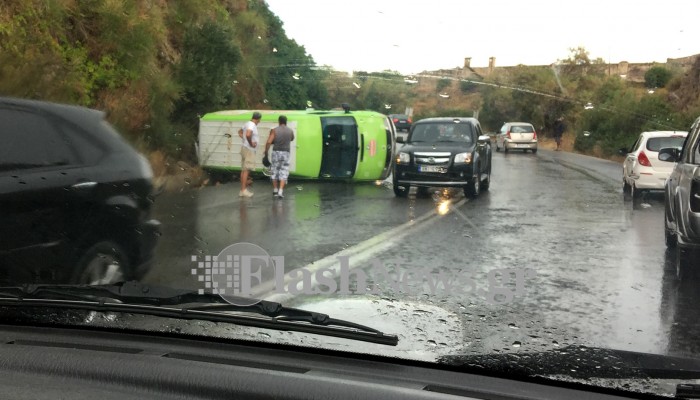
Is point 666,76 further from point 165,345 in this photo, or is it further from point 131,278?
point 131,278

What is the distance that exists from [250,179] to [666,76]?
2474 millimetres

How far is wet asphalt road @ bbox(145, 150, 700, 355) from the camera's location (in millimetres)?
3621

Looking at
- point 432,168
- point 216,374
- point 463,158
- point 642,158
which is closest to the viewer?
point 216,374

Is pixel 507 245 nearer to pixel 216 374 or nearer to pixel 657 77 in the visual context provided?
pixel 657 77

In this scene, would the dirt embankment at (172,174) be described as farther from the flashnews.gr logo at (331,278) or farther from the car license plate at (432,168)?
the car license plate at (432,168)

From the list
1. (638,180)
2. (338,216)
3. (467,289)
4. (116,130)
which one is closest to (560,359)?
(467,289)

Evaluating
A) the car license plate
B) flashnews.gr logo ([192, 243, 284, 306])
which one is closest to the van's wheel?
flashnews.gr logo ([192, 243, 284, 306])

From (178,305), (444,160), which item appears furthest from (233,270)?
(444,160)

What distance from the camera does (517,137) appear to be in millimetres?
4531

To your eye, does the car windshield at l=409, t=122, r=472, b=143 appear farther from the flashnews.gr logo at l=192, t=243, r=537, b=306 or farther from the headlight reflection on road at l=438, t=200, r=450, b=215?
the flashnews.gr logo at l=192, t=243, r=537, b=306

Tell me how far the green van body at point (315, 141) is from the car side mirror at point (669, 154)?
1.53m

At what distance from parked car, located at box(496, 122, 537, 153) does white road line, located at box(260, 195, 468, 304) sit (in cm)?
Result: 110

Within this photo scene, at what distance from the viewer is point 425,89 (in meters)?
3.93

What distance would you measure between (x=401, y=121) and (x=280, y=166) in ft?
2.77
